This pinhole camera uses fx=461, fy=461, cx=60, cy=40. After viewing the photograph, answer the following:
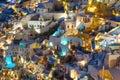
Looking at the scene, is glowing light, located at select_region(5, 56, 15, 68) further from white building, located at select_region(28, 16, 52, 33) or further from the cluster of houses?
white building, located at select_region(28, 16, 52, 33)

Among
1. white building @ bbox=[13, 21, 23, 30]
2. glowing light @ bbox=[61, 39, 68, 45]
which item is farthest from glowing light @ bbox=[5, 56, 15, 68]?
white building @ bbox=[13, 21, 23, 30]

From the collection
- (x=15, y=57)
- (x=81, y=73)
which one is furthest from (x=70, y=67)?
(x=15, y=57)

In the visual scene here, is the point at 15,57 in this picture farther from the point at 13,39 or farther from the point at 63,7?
the point at 63,7

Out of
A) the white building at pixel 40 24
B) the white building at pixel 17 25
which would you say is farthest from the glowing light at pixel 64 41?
the white building at pixel 17 25

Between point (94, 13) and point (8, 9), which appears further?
point (8, 9)

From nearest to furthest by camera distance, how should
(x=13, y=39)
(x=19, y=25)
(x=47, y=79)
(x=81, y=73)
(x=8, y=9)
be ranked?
(x=81, y=73) < (x=47, y=79) < (x=13, y=39) < (x=19, y=25) < (x=8, y=9)

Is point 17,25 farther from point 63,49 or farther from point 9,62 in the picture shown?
point 63,49

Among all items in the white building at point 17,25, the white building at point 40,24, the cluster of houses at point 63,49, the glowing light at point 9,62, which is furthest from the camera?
the white building at point 17,25

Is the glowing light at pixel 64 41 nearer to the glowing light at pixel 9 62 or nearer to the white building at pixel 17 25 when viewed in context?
the glowing light at pixel 9 62

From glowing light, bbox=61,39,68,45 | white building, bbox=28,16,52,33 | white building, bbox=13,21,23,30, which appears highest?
glowing light, bbox=61,39,68,45

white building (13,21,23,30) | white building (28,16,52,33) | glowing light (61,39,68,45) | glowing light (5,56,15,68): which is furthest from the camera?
white building (13,21,23,30)

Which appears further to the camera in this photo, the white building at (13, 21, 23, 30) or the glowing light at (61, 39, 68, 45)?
the white building at (13, 21, 23, 30)
